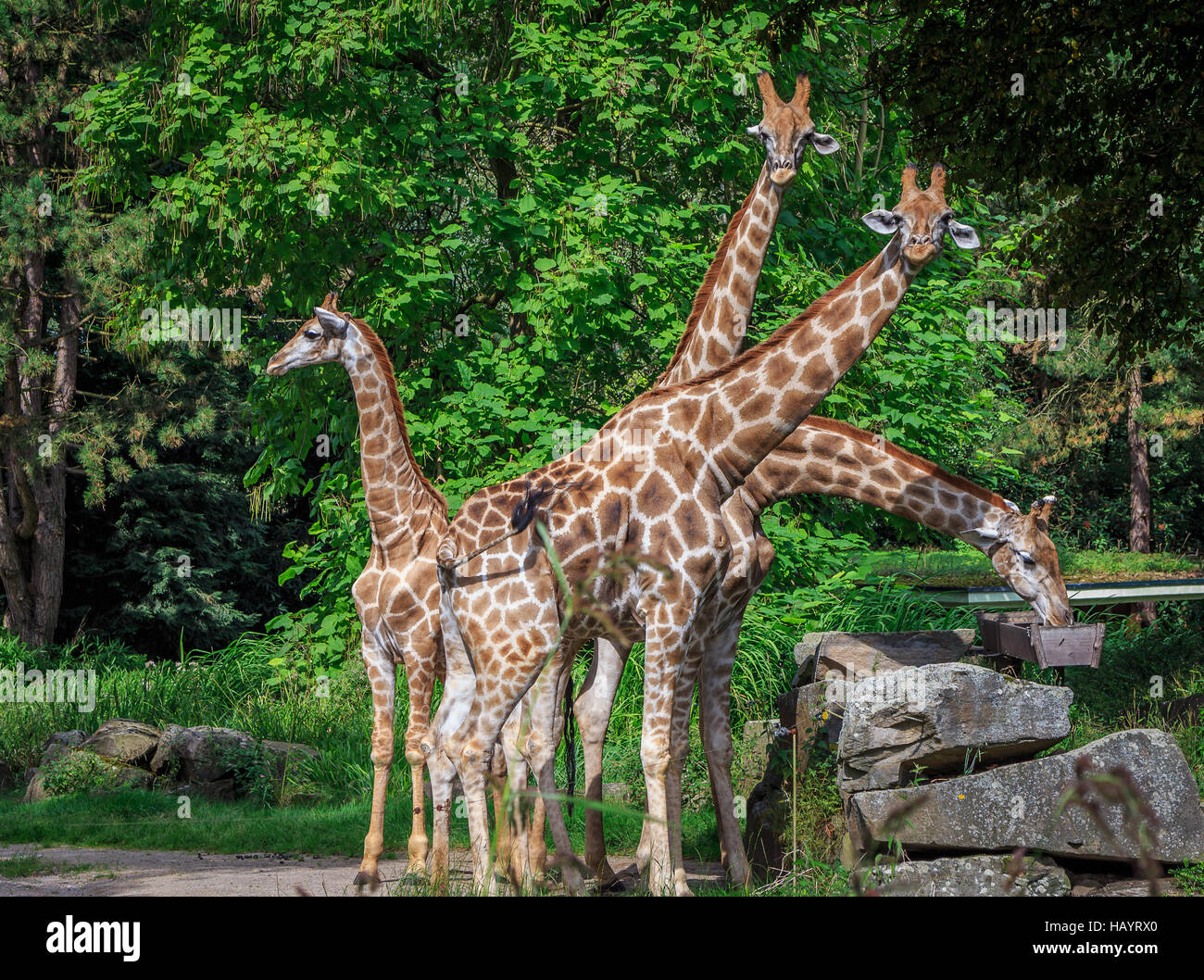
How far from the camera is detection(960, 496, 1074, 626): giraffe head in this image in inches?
312

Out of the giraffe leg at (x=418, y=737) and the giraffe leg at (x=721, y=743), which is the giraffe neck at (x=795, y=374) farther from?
the giraffe leg at (x=418, y=737)

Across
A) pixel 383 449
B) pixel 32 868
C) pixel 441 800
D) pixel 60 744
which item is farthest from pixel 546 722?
pixel 60 744

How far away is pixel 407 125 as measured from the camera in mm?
12664

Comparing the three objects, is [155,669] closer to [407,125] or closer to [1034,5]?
[407,125]

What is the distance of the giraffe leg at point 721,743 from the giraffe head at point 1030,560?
210cm

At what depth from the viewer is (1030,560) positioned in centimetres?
797

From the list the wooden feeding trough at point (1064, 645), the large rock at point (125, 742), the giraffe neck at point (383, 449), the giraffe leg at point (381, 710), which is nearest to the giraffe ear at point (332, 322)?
the giraffe neck at point (383, 449)

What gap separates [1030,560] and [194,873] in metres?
6.13

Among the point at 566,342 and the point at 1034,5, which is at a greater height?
the point at 1034,5

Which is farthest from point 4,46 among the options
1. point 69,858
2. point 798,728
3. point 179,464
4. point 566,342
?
point 798,728

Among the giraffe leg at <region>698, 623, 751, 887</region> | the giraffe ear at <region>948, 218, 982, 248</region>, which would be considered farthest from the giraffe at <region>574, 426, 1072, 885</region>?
the giraffe ear at <region>948, 218, 982, 248</region>

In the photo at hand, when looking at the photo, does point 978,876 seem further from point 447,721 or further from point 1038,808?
point 447,721

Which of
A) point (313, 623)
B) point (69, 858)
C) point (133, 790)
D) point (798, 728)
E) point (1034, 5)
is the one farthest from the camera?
point (313, 623)

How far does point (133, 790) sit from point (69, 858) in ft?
7.48
